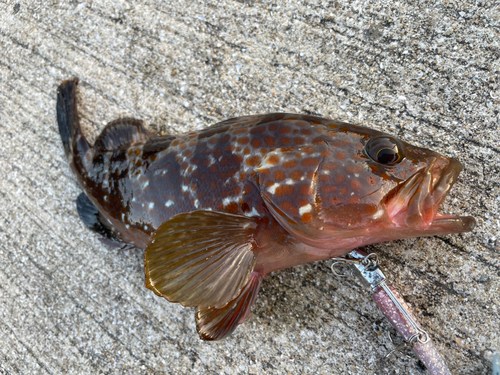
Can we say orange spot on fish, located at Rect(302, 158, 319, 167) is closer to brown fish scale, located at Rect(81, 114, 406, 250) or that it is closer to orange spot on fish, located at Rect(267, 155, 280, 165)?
brown fish scale, located at Rect(81, 114, 406, 250)

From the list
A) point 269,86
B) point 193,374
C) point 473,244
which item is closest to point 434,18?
point 269,86

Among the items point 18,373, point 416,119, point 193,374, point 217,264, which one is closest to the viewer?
point 217,264

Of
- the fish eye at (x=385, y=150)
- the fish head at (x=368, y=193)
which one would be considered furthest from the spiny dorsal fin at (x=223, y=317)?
the fish eye at (x=385, y=150)

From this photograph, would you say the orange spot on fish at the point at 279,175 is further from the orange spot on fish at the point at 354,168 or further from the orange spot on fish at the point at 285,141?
the orange spot on fish at the point at 354,168

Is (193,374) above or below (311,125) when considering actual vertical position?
below

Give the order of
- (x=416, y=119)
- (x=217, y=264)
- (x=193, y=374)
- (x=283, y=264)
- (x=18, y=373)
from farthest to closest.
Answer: (x=18, y=373), (x=193, y=374), (x=416, y=119), (x=283, y=264), (x=217, y=264)

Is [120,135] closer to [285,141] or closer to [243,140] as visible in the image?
[243,140]

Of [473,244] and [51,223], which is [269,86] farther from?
[51,223]

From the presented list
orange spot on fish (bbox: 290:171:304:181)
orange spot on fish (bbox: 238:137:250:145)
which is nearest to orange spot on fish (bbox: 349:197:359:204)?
orange spot on fish (bbox: 290:171:304:181)
